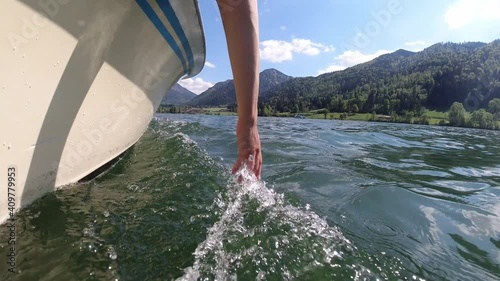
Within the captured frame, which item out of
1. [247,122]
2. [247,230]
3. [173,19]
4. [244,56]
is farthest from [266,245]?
[173,19]

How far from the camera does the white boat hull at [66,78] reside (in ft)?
5.90

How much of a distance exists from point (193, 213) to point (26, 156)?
1272 millimetres

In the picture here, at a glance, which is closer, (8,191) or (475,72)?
(8,191)

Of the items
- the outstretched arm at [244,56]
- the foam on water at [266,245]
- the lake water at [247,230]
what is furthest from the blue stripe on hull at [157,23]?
the foam on water at [266,245]

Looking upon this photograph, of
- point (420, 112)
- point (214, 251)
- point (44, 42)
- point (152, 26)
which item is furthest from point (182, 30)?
point (420, 112)

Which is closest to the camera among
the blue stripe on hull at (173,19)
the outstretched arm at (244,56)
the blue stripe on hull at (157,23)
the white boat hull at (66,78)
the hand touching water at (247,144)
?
the outstretched arm at (244,56)

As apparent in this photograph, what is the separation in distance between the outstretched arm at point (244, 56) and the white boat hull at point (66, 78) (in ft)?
3.79

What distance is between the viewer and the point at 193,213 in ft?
8.60

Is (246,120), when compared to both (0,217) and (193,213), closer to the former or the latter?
(193,213)

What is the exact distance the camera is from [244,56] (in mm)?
1768

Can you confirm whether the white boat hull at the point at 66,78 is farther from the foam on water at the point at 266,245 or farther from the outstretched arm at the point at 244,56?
the foam on water at the point at 266,245

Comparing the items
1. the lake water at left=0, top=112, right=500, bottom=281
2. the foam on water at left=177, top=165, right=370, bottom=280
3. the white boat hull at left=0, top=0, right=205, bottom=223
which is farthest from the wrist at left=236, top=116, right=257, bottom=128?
the white boat hull at left=0, top=0, right=205, bottom=223

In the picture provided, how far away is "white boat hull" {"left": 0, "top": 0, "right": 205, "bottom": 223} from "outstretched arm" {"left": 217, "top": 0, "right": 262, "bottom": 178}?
3.79 ft

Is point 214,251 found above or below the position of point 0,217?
below
